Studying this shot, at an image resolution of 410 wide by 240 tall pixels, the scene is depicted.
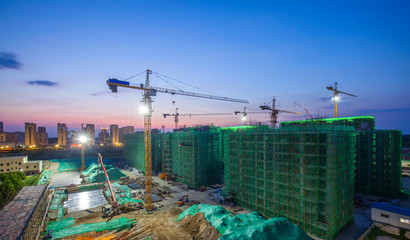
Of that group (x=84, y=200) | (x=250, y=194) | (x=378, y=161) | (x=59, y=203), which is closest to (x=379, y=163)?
(x=378, y=161)

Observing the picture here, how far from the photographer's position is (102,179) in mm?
64312

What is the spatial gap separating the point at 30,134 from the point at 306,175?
226 meters

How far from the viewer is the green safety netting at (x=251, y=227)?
23636 millimetres

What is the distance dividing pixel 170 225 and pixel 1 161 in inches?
3071

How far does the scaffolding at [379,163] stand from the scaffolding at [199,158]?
115 ft

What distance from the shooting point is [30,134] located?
182m

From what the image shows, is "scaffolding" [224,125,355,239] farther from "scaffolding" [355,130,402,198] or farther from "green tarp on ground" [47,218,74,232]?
"green tarp on ground" [47,218,74,232]

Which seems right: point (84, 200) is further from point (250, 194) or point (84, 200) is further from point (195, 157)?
point (250, 194)

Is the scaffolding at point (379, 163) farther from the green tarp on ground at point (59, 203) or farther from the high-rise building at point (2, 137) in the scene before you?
the high-rise building at point (2, 137)

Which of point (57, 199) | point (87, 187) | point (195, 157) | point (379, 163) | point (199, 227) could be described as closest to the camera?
point (199, 227)

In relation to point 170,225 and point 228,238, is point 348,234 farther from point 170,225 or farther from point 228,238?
point 170,225

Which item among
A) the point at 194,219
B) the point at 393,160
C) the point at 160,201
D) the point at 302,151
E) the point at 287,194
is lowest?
the point at 160,201

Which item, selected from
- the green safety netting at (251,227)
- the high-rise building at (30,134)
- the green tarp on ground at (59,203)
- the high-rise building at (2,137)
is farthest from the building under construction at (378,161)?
the high-rise building at (2,137)

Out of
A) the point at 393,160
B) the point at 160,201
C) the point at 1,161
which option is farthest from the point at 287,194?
the point at 1,161
